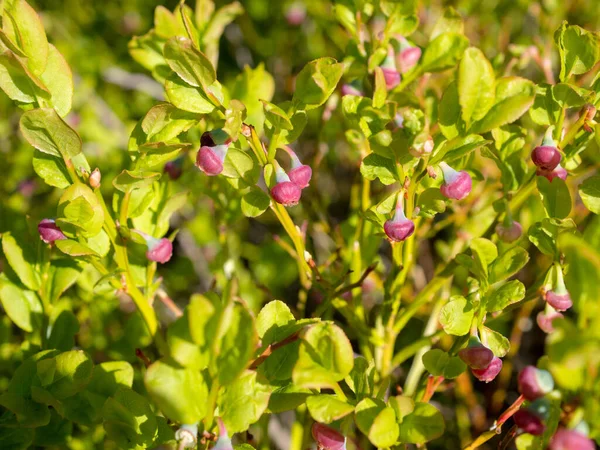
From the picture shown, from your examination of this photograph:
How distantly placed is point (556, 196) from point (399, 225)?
20cm

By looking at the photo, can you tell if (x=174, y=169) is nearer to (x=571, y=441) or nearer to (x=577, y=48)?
(x=577, y=48)

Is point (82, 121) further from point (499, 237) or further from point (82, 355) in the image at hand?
point (499, 237)

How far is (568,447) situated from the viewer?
0.48 metres

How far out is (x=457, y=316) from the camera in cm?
74

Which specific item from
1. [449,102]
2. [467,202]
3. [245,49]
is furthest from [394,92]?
[245,49]

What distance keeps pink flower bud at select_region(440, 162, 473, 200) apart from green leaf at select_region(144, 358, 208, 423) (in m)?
0.36

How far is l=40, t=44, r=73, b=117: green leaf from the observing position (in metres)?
0.77

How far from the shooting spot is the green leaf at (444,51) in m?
0.92

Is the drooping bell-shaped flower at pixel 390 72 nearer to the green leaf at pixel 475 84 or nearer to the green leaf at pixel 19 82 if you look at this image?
the green leaf at pixel 475 84

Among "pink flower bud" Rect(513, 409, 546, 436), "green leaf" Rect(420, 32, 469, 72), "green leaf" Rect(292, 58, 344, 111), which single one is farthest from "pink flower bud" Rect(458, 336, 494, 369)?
"green leaf" Rect(420, 32, 469, 72)

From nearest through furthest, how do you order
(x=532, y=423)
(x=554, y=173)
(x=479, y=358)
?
(x=532, y=423)
(x=479, y=358)
(x=554, y=173)

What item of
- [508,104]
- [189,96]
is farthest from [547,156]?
[189,96]

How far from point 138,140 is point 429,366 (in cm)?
46

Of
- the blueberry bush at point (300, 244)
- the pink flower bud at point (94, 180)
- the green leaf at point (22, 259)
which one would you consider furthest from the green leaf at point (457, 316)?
the green leaf at point (22, 259)
